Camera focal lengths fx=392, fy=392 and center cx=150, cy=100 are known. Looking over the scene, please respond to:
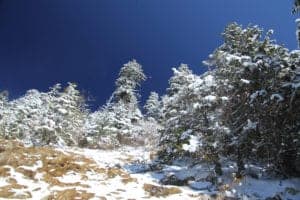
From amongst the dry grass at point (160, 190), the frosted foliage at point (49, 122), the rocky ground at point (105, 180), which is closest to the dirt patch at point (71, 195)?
the rocky ground at point (105, 180)

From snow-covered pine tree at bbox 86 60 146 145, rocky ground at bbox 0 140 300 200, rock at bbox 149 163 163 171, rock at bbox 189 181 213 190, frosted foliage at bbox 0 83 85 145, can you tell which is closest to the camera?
rocky ground at bbox 0 140 300 200

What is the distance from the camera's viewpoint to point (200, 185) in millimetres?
19047

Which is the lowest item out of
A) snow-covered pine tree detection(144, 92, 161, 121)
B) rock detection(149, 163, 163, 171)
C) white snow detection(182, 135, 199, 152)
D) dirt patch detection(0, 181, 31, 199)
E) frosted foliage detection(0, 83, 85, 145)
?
dirt patch detection(0, 181, 31, 199)

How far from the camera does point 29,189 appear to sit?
Answer: 1775 cm

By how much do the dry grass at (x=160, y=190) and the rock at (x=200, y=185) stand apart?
1.04 metres

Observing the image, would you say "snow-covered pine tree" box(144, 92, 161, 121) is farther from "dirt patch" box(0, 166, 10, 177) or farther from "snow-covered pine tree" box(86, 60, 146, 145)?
"dirt patch" box(0, 166, 10, 177)

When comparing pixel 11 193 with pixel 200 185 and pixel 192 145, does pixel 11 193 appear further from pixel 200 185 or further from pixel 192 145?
pixel 192 145

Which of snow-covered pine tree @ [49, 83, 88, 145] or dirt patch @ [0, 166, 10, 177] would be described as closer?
dirt patch @ [0, 166, 10, 177]

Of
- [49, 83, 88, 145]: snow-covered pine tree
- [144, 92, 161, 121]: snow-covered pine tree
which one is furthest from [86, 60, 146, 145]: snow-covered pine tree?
[144, 92, 161, 121]: snow-covered pine tree

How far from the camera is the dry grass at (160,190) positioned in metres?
17.8

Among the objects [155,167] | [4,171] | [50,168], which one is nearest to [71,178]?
[50,168]

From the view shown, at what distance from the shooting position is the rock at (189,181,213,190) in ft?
61.6

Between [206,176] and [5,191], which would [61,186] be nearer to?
[5,191]

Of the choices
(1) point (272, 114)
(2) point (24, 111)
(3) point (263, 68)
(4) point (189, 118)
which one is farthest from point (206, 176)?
(2) point (24, 111)
